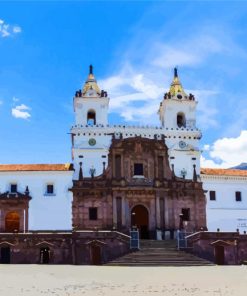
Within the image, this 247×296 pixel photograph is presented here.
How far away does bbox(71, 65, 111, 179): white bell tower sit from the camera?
50750 millimetres

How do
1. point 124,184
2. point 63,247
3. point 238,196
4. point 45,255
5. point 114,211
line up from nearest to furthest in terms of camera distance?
point 63,247 < point 45,255 < point 114,211 < point 124,184 < point 238,196

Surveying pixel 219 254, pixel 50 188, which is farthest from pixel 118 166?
pixel 219 254

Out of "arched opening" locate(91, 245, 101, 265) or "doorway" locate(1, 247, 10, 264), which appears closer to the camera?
"doorway" locate(1, 247, 10, 264)

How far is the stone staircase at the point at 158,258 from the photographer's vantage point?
131ft

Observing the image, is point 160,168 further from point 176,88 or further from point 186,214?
point 176,88

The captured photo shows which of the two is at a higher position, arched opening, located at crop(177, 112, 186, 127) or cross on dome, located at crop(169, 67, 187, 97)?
cross on dome, located at crop(169, 67, 187, 97)

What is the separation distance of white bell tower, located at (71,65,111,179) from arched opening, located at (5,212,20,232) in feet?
21.9

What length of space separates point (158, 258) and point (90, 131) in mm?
15717

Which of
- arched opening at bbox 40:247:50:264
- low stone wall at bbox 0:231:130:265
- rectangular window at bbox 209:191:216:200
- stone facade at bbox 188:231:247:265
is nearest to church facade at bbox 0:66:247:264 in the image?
rectangular window at bbox 209:191:216:200

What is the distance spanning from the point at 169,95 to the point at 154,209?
1206 cm

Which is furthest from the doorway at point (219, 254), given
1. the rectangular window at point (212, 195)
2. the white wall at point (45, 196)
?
the white wall at point (45, 196)
